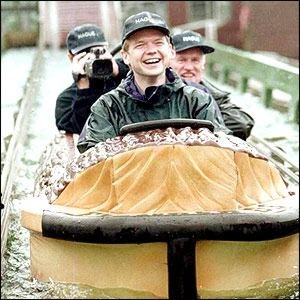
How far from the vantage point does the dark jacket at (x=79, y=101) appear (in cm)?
482

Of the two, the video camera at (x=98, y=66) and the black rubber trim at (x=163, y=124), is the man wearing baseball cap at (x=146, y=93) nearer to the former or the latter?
the black rubber trim at (x=163, y=124)

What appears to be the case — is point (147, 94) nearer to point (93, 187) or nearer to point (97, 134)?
point (97, 134)

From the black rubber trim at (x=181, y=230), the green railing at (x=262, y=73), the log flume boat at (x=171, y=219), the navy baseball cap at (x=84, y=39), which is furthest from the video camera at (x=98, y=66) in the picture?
the green railing at (x=262, y=73)

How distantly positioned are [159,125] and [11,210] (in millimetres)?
1921

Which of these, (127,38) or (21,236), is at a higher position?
(127,38)

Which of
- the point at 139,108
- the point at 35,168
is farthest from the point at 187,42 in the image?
the point at 35,168

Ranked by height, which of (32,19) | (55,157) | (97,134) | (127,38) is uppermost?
(127,38)

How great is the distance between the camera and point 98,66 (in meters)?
4.64

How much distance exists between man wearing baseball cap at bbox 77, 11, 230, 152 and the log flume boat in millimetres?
305

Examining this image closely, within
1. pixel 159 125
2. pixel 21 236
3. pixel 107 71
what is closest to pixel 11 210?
pixel 21 236

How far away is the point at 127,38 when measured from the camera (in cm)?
364

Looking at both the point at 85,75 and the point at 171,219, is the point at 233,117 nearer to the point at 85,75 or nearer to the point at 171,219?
the point at 85,75

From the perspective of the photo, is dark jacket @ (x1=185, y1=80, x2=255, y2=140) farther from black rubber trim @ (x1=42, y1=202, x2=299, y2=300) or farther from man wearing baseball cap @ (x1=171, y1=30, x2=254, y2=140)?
black rubber trim @ (x1=42, y1=202, x2=299, y2=300)

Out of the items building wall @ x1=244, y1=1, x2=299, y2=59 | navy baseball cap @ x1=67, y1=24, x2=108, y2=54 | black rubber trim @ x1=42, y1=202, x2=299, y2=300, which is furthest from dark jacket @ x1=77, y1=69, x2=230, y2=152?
building wall @ x1=244, y1=1, x2=299, y2=59
